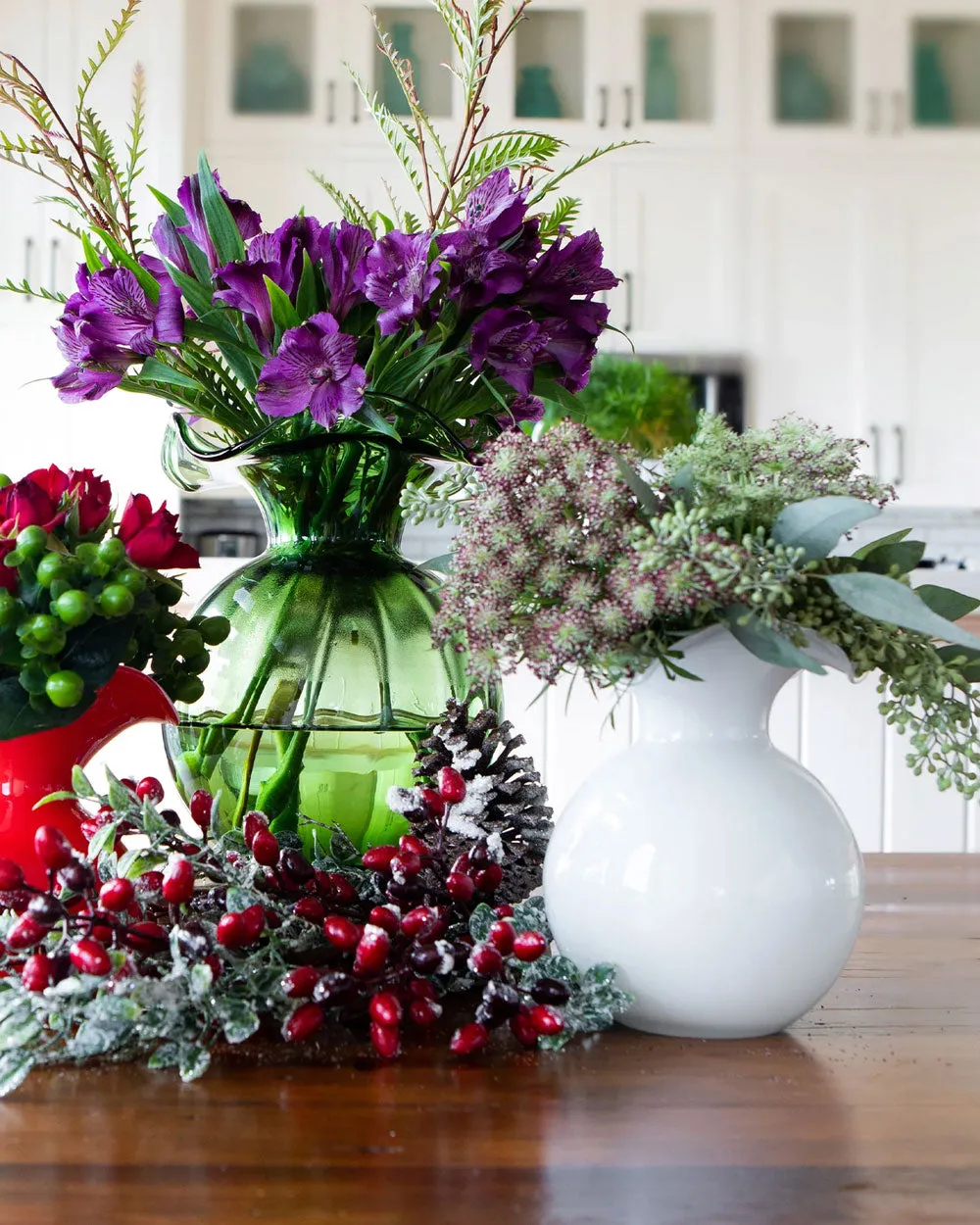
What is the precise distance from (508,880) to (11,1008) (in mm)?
299

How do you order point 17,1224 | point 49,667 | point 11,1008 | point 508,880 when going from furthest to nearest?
point 508,880
point 49,667
point 11,1008
point 17,1224

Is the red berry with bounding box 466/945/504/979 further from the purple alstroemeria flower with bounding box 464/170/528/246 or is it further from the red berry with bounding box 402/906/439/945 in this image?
the purple alstroemeria flower with bounding box 464/170/528/246

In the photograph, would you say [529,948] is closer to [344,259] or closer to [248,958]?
[248,958]

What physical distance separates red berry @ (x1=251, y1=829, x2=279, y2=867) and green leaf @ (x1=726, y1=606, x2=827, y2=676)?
0.77ft

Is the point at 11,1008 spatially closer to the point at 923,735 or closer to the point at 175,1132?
the point at 175,1132

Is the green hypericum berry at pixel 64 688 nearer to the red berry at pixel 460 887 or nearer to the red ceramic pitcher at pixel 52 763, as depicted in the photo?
the red ceramic pitcher at pixel 52 763

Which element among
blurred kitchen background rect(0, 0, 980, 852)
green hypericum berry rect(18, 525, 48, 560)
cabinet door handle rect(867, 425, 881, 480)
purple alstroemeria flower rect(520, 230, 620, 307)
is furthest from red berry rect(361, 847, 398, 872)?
cabinet door handle rect(867, 425, 881, 480)

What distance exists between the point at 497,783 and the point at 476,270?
28 centimetres

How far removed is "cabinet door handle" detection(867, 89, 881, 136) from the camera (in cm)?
373

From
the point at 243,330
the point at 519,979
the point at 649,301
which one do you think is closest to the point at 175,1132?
the point at 519,979

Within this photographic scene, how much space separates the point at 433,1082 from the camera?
469 mm

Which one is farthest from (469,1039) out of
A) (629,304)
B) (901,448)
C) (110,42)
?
(901,448)

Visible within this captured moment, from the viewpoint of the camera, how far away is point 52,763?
25.5 inches

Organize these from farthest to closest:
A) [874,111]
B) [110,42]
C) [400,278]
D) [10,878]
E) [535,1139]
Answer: [874,111], [110,42], [400,278], [10,878], [535,1139]
